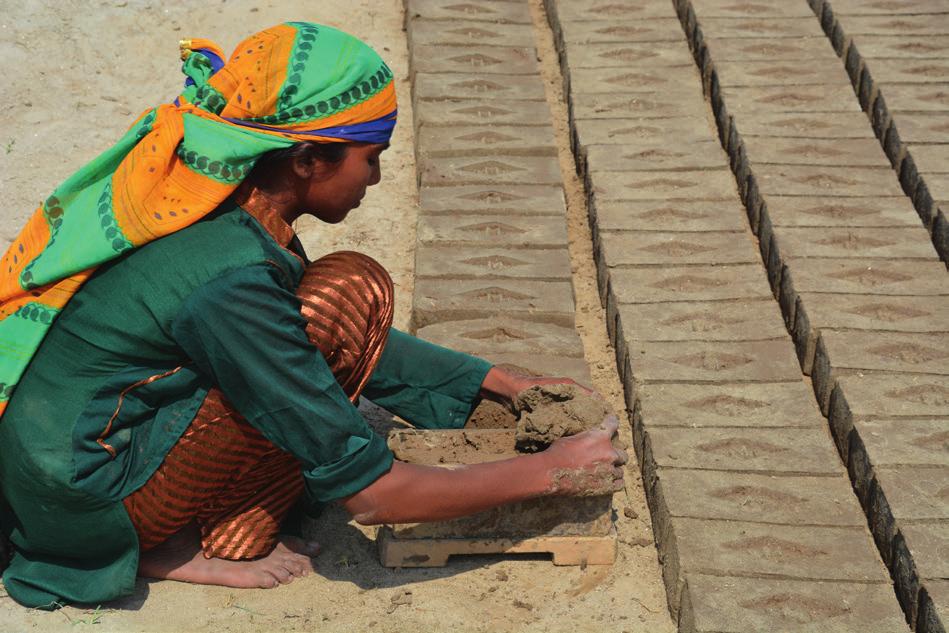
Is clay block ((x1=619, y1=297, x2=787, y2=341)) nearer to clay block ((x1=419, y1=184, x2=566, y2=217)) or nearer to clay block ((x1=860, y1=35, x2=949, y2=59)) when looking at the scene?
clay block ((x1=419, y1=184, x2=566, y2=217))

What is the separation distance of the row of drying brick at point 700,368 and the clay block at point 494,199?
0.21 metres

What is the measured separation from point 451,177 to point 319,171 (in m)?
2.36

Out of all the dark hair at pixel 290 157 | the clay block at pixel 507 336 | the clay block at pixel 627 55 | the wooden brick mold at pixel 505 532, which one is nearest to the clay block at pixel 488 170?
the clay block at pixel 627 55

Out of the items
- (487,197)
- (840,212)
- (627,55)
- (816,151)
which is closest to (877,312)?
(840,212)

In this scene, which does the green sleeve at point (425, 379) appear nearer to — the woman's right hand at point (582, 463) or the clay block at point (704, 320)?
the woman's right hand at point (582, 463)

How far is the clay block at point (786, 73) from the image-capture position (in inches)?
231

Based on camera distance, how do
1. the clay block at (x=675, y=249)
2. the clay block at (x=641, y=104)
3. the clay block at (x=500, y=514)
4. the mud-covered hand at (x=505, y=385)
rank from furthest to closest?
1. the clay block at (x=641, y=104)
2. the clay block at (x=675, y=249)
3. the mud-covered hand at (x=505, y=385)
4. the clay block at (x=500, y=514)

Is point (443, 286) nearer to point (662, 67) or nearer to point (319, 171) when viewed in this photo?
point (319, 171)

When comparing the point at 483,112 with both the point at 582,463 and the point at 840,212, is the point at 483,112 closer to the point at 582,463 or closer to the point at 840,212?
the point at 840,212

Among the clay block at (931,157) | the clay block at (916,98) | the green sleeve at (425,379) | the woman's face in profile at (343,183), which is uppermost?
the woman's face in profile at (343,183)

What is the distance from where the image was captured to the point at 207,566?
330cm

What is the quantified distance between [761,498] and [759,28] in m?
3.35

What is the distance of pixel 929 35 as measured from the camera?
6.19 meters

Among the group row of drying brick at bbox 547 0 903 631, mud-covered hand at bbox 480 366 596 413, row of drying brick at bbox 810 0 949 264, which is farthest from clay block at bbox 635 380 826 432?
row of drying brick at bbox 810 0 949 264
